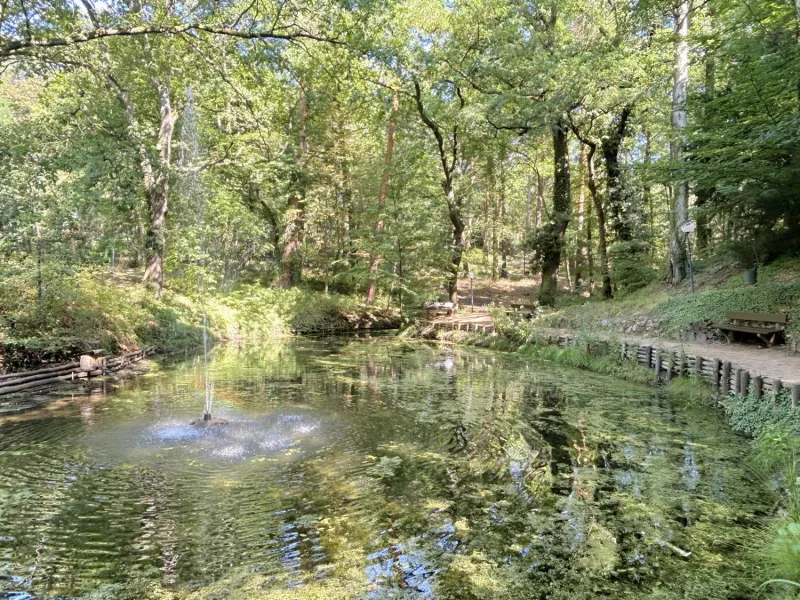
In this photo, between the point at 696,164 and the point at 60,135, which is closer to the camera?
the point at 696,164

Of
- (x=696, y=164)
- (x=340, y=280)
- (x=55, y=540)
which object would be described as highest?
(x=696, y=164)

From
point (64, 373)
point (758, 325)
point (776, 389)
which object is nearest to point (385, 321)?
point (64, 373)

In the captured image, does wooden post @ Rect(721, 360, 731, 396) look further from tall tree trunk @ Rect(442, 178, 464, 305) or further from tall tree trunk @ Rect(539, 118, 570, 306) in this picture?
tall tree trunk @ Rect(442, 178, 464, 305)

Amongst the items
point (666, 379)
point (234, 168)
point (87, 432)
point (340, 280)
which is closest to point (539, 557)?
point (87, 432)

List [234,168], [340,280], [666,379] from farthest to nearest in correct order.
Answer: [340,280]
[234,168]
[666,379]

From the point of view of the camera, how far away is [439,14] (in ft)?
68.3

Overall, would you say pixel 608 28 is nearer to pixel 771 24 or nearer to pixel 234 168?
pixel 771 24

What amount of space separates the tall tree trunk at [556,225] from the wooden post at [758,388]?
13.3 m

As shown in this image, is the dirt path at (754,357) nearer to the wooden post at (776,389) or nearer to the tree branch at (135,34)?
the wooden post at (776,389)

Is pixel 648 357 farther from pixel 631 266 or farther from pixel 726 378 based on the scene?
pixel 631 266

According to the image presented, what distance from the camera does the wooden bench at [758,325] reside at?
10.9 metres

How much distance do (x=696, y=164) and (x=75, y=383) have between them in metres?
14.2

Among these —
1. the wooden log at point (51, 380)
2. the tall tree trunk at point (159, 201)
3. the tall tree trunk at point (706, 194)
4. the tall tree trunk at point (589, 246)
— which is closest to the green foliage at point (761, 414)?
the tall tree trunk at point (706, 194)

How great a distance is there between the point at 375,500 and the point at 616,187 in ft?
61.2
